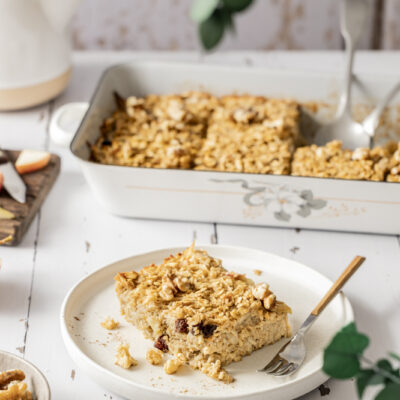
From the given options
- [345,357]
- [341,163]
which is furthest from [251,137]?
[345,357]

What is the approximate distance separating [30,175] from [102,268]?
469 mm

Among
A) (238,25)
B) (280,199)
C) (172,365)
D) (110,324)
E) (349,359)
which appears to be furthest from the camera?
(238,25)

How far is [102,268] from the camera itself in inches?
50.6

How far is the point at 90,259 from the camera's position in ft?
4.66

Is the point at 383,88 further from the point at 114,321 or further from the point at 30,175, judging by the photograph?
the point at 114,321

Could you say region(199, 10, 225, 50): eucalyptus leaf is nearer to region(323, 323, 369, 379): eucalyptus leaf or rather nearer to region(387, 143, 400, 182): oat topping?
region(387, 143, 400, 182): oat topping

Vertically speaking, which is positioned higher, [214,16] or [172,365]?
[214,16]

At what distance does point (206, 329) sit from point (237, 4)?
1.92 ft

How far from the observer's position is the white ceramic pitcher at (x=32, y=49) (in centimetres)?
182

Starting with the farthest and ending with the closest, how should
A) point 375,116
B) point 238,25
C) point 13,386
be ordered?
point 238,25
point 375,116
point 13,386

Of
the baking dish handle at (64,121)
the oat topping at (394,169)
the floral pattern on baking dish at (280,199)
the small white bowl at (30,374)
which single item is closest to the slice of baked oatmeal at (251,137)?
the floral pattern on baking dish at (280,199)

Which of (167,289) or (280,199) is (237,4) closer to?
(280,199)

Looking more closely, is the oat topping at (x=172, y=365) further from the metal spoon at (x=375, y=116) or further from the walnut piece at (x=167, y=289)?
the metal spoon at (x=375, y=116)

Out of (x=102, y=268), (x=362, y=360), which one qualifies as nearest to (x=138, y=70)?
(x=102, y=268)
